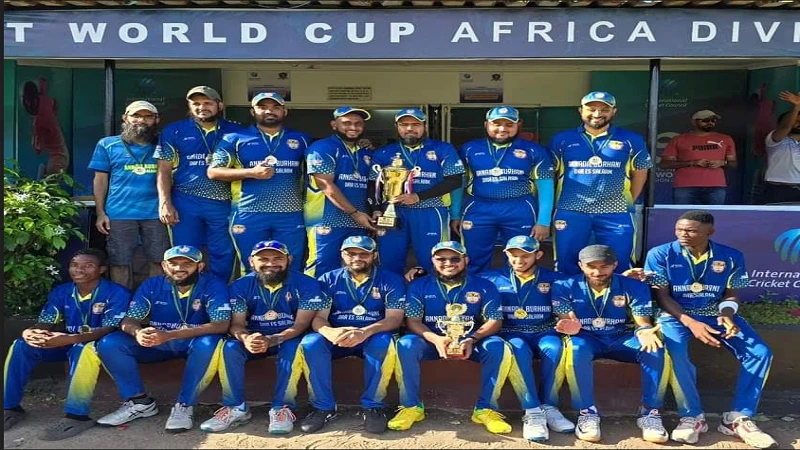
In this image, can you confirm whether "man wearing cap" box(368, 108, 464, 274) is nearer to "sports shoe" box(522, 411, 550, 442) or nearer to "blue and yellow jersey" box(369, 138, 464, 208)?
"blue and yellow jersey" box(369, 138, 464, 208)

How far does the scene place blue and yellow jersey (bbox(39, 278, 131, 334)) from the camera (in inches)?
182

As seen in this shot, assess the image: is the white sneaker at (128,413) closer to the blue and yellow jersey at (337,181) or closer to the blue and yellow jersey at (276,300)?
the blue and yellow jersey at (276,300)

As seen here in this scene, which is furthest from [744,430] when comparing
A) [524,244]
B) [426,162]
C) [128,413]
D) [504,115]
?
[128,413]

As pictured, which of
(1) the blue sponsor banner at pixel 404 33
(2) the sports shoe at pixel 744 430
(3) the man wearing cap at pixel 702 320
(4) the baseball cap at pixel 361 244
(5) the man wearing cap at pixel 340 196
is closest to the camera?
(2) the sports shoe at pixel 744 430

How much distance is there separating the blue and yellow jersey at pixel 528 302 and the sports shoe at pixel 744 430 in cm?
119

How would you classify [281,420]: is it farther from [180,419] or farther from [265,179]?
[265,179]

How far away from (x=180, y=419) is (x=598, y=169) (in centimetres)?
324

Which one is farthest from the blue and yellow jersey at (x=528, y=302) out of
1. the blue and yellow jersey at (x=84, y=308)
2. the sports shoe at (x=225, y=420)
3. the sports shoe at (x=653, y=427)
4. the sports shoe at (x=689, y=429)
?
the blue and yellow jersey at (x=84, y=308)

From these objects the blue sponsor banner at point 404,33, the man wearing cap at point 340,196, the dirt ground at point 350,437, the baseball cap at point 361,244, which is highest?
the blue sponsor banner at point 404,33

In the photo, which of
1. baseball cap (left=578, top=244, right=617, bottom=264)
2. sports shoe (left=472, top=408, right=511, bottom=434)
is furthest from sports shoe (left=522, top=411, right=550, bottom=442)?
baseball cap (left=578, top=244, right=617, bottom=264)

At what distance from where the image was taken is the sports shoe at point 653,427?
429 cm

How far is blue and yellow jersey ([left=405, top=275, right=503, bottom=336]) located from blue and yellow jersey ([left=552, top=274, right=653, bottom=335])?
1.35ft

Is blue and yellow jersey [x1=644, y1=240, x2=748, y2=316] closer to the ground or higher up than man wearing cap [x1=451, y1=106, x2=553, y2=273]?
closer to the ground

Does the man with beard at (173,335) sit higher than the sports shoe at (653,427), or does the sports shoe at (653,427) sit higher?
the man with beard at (173,335)
